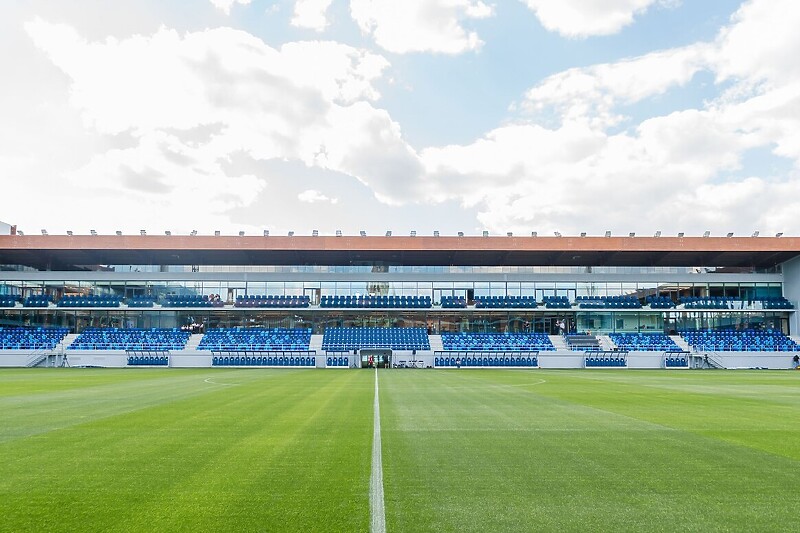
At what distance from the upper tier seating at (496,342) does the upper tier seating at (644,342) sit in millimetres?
6542

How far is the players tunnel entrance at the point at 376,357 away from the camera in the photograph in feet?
155

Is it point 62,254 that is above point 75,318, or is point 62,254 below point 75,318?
above

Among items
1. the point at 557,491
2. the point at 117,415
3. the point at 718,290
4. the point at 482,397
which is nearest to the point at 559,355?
the point at 718,290

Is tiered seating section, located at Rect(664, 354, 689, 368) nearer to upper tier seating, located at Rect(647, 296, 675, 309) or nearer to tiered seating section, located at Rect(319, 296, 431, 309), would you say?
upper tier seating, located at Rect(647, 296, 675, 309)

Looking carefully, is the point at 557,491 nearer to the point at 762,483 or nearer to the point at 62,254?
the point at 762,483

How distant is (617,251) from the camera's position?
53062mm

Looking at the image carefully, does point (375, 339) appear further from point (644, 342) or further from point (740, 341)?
point (740, 341)

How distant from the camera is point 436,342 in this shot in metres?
51.9

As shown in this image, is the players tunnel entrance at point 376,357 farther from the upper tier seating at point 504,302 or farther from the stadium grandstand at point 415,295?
the upper tier seating at point 504,302

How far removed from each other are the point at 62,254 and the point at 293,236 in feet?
74.7

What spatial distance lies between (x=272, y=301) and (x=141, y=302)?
1246 cm

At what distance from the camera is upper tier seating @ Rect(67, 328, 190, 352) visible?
4912 centimetres

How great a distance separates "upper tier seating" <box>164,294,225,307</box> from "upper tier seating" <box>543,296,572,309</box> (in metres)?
31.1

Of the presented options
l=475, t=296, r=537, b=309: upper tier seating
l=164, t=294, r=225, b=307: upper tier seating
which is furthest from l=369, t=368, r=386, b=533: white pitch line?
l=164, t=294, r=225, b=307: upper tier seating
